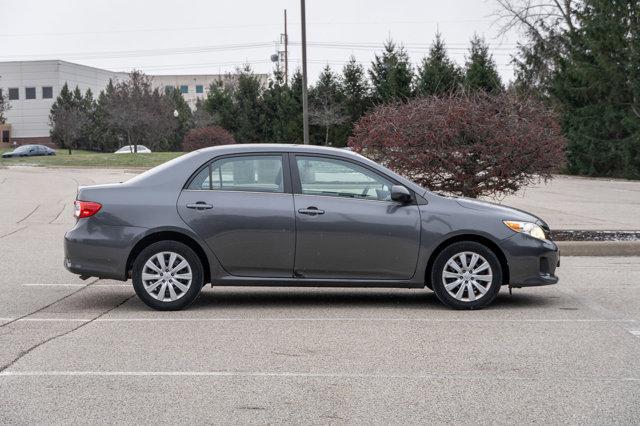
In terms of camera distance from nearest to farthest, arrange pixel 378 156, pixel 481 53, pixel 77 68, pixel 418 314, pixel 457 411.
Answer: pixel 457 411, pixel 418 314, pixel 378 156, pixel 481 53, pixel 77 68

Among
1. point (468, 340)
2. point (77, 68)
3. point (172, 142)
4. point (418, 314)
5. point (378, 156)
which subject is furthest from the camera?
point (77, 68)

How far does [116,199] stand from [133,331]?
1620 millimetres

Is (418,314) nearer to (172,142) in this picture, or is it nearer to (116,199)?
(116,199)

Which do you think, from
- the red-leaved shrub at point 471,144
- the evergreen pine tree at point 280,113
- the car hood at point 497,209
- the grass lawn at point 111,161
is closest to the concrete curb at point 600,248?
the red-leaved shrub at point 471,144

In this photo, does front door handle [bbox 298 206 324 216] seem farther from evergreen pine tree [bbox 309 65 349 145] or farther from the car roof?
evergreen pine tree [bbox 309 65 349 145]

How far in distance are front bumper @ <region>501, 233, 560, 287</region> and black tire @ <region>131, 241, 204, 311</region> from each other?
3077mm

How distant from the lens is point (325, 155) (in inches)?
362

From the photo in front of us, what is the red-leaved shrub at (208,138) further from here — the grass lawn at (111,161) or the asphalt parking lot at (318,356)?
the asphalt parking lot at (318,356)

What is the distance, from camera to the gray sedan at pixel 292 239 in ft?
29.4

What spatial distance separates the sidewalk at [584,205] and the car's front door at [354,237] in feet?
24.2

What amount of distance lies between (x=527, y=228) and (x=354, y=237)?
178 centimetres

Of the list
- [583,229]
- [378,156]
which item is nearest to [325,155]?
[378,156]

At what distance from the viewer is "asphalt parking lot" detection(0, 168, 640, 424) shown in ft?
18.2

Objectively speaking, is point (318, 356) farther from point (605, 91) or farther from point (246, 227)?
point (605, 91)
